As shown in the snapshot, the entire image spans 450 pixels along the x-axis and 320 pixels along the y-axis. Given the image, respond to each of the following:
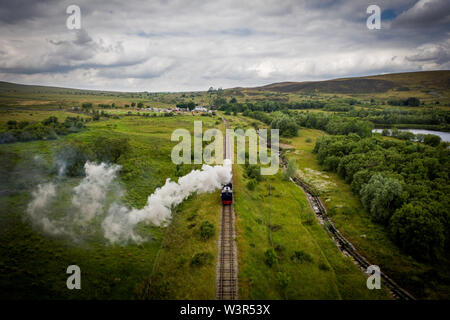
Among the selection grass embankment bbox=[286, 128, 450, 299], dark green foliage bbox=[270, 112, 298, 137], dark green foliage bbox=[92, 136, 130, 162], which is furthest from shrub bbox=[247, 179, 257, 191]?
dark green foliage bbox=[270, 112, 298, 137]

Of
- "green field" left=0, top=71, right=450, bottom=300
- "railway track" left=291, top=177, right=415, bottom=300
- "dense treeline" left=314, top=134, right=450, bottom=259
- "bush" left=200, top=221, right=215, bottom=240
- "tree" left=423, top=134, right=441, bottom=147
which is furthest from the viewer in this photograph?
"tree" left=423, top=134, right=441, bottom=147

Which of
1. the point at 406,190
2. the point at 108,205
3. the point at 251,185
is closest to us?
the point at 108,205

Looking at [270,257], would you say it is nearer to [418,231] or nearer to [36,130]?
[418,231]

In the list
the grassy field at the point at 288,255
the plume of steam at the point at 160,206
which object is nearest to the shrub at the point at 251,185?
the grassy field at the point at 288,255

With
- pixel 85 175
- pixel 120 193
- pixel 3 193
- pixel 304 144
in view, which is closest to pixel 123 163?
pixel 85 175

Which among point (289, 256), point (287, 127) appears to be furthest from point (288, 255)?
point (287, 127)

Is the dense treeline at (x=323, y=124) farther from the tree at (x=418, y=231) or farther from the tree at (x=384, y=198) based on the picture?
the tree at (x=418, y=231)

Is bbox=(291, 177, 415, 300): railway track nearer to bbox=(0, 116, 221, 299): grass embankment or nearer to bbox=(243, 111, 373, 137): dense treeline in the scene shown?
bbox=(0, 116, 221, 299): grass embankment
